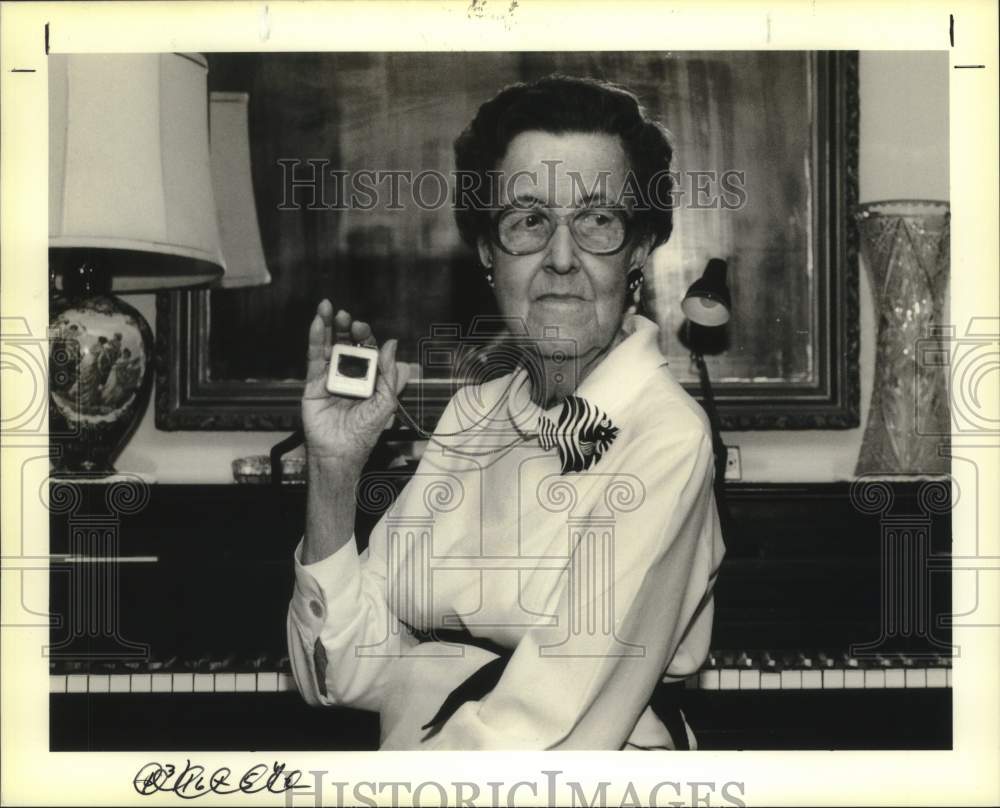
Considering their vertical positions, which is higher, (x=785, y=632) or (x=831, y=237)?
(x=831, y=237)

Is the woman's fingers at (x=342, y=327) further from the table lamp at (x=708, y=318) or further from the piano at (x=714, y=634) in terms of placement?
the table lamp at (x=708, y=318)

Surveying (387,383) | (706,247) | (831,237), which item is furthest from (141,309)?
(831,237)

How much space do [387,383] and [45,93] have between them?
73cm

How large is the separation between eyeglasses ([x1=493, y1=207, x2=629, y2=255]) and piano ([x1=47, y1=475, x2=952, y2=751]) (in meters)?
0.48

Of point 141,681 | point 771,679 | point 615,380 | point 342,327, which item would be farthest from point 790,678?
point 141,681

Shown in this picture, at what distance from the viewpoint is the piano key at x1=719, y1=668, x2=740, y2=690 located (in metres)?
2.10

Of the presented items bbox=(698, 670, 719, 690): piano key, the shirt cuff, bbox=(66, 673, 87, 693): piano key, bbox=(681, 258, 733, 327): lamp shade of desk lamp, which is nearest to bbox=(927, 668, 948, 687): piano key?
bbox=(698, 670, 719, 690): piano key

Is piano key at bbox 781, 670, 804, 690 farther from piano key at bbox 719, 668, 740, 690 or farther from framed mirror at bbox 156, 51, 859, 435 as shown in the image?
→ framed mirror at bbox 156, 51, 859, 435

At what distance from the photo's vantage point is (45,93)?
6.68ft

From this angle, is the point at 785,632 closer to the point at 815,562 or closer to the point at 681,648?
the point at 815,562

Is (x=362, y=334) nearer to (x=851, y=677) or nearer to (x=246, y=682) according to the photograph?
(x=246, y=682)

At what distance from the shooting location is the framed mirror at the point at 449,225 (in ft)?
7.17
